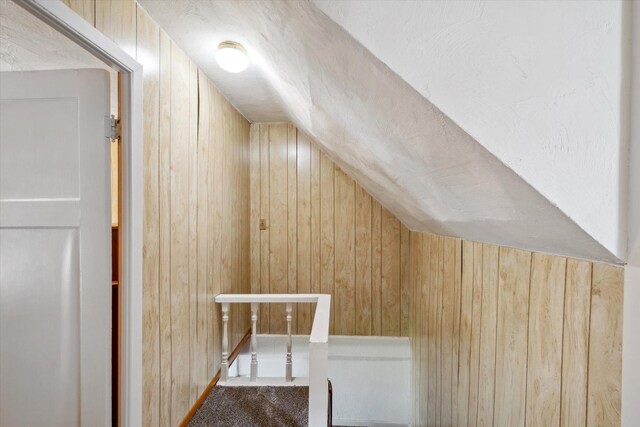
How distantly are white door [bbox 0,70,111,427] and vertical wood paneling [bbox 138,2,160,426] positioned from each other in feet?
0.58

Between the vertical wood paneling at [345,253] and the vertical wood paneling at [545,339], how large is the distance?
202 centimetres

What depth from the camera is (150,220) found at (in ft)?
4.45

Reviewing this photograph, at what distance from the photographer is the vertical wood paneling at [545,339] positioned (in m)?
0.85

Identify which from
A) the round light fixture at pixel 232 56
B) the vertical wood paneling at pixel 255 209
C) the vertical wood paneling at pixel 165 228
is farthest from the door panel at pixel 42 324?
the vertical wood paneling at pixel 255 209

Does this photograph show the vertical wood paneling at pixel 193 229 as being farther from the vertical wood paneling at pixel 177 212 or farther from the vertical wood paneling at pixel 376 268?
the vertical wood paneling at pixel 376 268

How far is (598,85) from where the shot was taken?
Result: 618 mm

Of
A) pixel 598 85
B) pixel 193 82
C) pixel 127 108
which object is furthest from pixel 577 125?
pixel 193 82

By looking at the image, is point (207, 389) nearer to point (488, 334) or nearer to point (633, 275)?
point (488, 334)

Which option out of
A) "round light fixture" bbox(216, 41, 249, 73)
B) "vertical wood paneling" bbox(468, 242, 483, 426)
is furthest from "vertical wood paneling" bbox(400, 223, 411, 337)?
"round light fixture" bbox(216, 41, 249, 73)

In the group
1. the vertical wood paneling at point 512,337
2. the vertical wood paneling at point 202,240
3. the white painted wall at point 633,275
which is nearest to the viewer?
the white painted wall at point 633,275

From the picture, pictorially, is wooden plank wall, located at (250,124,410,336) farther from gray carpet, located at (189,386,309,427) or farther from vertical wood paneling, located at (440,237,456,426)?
vertical wood paneling, located at (440,237,456,426)

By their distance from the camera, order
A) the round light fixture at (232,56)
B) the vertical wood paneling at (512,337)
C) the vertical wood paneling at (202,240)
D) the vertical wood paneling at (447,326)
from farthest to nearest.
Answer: the vertical wood paneling at (202,240), the vertical wood paneling at (447,326), the round light fixture at (232,56), the vertical wood paneling at (512,337)

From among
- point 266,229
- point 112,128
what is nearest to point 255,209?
point 266,229

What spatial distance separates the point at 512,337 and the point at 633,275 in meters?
0.51
